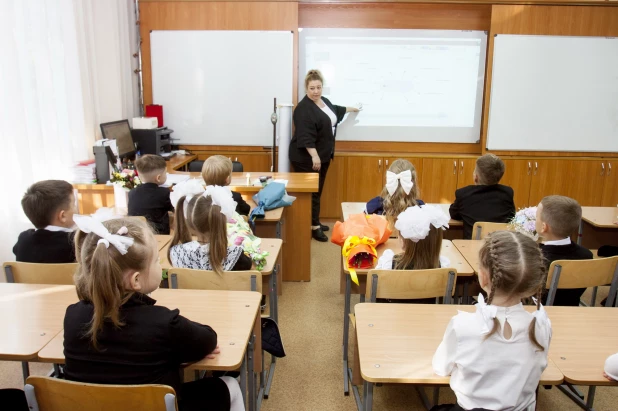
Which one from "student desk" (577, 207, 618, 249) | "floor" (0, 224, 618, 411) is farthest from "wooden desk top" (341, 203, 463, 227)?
"student desk" (577, 207, 618, 249)

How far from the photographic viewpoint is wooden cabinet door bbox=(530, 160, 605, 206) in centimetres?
554

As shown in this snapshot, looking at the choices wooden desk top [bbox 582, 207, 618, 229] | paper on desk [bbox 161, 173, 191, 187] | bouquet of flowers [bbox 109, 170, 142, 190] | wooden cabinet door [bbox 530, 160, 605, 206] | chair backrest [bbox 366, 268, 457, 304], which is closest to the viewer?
chair backrest [bbox 366, 268, 457, 304]

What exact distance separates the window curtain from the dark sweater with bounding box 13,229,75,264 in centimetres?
126

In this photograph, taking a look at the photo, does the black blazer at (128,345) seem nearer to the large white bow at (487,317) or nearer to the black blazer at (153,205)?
the large white bow at (487,317)

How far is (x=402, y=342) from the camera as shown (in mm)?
1729

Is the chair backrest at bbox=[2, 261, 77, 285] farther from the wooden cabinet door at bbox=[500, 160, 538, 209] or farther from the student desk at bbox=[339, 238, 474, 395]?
the wooden cabinet door at bbox=[500, 160, 538, 209]

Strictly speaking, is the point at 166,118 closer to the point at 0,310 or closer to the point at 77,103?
the point at 77,103

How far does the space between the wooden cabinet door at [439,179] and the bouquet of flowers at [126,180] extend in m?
3.08

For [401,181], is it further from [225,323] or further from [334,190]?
[334,190]

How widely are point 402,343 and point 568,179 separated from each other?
466 centimetres

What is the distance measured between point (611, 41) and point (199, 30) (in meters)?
4.33

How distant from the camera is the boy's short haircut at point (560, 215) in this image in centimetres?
236

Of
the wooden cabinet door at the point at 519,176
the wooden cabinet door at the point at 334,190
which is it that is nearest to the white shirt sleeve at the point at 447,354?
the wooden cabinet door at the point at 334,190

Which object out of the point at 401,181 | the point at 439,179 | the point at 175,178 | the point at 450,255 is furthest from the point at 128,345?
the point at 439,179
